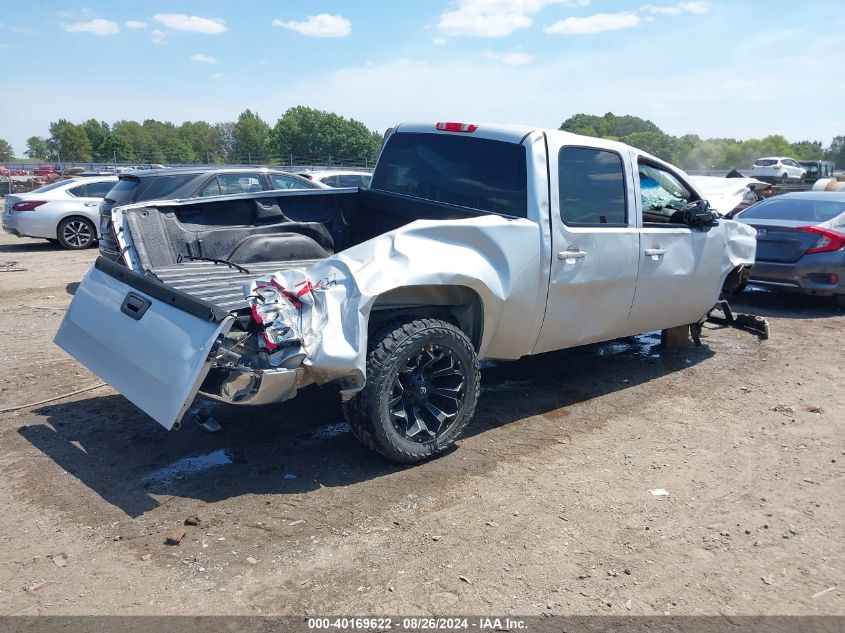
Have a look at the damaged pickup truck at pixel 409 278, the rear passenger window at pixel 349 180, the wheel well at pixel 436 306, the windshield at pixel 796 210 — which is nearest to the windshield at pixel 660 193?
the damaged pickup truck at pixel 409 278

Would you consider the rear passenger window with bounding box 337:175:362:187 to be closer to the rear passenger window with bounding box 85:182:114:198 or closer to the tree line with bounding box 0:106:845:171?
the rear passenger window with bounding box 85:182:114:198

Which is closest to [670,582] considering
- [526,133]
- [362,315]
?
[362,315]

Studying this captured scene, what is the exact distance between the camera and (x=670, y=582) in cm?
337

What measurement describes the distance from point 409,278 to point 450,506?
1311 mm

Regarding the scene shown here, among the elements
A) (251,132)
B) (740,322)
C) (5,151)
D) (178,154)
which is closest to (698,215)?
(740,322)

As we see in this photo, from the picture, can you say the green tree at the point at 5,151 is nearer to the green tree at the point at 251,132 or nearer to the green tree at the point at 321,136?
the green tree at the point at 251,132

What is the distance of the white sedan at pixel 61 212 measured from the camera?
1413 cm

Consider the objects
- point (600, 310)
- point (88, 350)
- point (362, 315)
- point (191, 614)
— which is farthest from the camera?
point (600, 310)

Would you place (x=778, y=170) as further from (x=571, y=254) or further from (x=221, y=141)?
(x=221, y=141)

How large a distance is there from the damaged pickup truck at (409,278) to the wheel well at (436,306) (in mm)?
13

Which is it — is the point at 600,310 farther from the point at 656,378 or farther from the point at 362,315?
the point at 362,315

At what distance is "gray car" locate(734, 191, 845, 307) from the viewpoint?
29.5ft

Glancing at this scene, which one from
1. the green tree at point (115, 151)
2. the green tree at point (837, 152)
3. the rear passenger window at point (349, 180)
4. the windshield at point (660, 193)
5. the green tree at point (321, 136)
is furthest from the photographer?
the green tree at point (837, 152)

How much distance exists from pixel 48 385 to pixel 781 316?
8.35m
